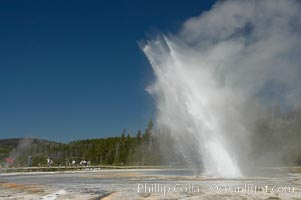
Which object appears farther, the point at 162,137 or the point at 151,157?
the point at 162,137

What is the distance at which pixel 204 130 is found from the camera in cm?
4522

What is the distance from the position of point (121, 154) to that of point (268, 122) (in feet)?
138

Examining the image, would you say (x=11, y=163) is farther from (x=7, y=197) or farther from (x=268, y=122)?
(x=268, y=122)

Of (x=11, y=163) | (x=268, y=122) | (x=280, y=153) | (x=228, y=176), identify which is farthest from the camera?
(x=268, y=122)

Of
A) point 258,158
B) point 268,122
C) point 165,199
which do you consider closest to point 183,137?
point 165,199

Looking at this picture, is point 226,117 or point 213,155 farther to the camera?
point 226,117

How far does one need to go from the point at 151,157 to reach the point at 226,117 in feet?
189

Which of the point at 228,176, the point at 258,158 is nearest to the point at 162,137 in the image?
the point at 258,158

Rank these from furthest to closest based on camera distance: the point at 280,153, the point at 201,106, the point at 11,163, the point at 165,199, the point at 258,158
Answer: the point at 280,153 → the point at 258,158 → the point at 11,163 → the point at 201,106 → the point at 165,199

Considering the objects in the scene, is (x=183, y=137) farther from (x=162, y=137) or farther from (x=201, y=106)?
(x=162, y=137)

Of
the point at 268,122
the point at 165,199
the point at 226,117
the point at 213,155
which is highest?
the point at 268,122

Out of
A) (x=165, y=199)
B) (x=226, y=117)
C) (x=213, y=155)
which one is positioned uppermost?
(x=226, y=117)

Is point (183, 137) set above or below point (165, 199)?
above

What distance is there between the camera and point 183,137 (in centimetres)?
4922
